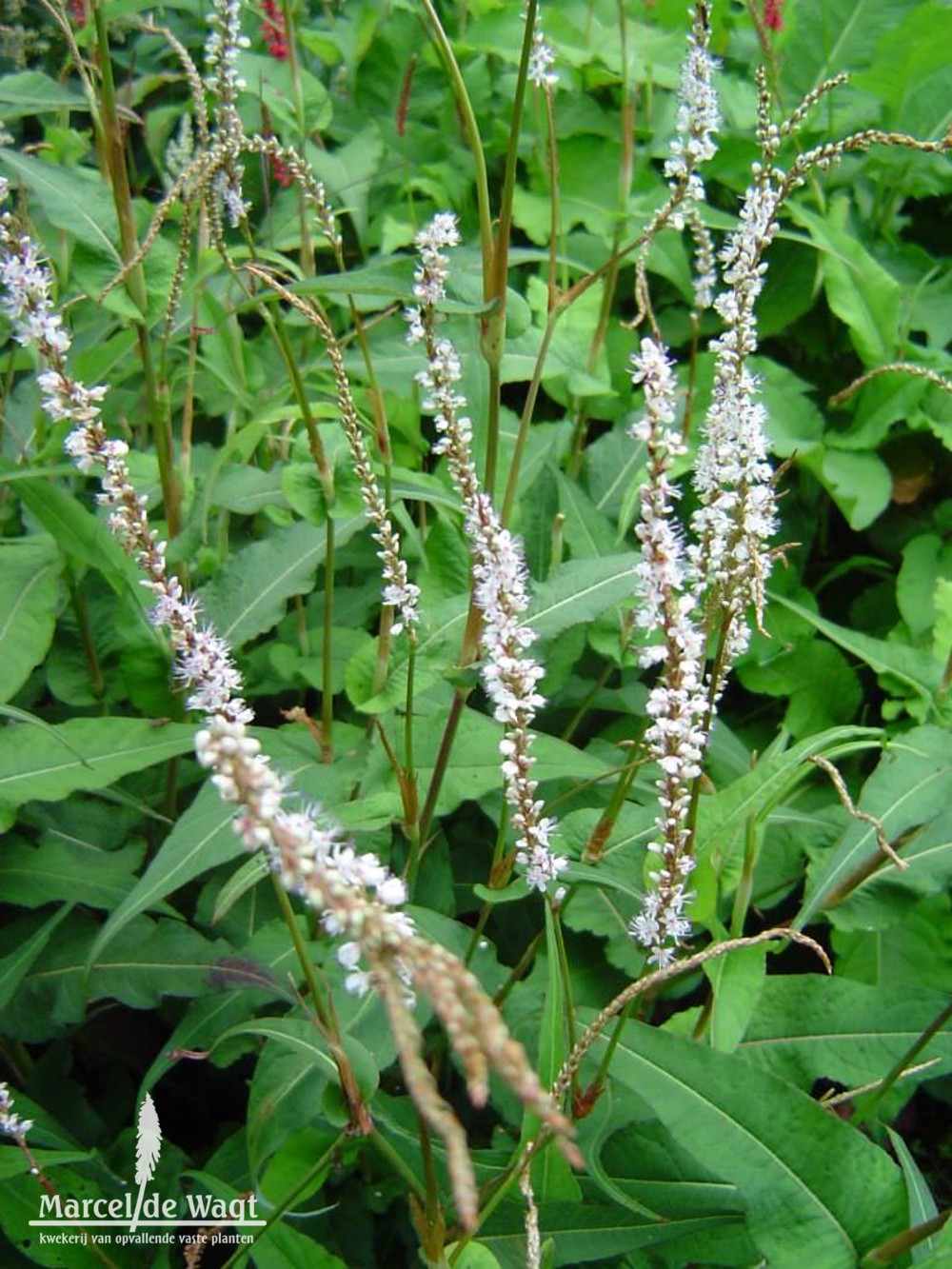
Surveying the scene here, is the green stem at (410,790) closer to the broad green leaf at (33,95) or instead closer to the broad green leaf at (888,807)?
the broad green leaf at (888,807)

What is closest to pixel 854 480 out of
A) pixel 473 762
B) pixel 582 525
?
pixel 582 525

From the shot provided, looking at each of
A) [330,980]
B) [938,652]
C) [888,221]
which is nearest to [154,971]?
[330,980]

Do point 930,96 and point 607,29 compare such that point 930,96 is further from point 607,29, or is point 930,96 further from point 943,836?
point 943,836

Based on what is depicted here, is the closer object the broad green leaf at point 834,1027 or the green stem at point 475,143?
the green stem at point 475,143

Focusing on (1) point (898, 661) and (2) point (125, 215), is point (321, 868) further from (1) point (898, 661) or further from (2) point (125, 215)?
(1) point (898, 661)

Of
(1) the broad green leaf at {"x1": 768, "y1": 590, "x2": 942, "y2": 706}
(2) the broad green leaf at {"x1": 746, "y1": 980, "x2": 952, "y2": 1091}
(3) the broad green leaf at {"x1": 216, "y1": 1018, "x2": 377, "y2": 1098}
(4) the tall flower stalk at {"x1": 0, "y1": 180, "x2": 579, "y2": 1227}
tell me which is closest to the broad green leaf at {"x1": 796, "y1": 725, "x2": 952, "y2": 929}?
(2) the broad green leaf at {"x1": 746, "y1": 980, "x2": 952, "y2": 1091}

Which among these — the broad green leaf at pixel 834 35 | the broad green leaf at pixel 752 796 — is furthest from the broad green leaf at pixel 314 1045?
the broad green leaf at pixel 834 35
